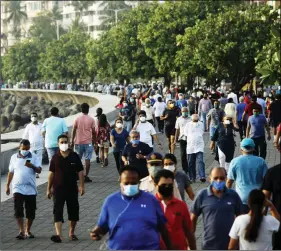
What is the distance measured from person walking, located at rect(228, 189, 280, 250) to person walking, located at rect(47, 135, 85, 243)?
15.6ft

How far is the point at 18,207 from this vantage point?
14.1 metres

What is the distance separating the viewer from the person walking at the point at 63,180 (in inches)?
538

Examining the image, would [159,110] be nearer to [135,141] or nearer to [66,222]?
[135,141]

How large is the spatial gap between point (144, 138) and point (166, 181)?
1071cm

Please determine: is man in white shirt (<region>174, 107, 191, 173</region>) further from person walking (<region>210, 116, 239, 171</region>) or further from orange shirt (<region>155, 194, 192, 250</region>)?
orange shirt (<region>155, 194, 192, 250</region>)

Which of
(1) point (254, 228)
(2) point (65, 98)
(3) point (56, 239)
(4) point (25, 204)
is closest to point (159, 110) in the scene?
(4) point (25, 204)

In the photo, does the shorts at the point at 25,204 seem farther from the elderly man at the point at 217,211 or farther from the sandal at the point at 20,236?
the elderly man at the point at 217,211

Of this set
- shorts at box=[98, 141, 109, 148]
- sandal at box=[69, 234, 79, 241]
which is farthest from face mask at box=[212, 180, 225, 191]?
shorts at box=[98, 141, 109, 148]

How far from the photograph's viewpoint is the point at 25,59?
124 m

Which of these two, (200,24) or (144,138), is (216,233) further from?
(200,24)

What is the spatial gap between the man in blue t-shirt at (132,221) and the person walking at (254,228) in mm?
689

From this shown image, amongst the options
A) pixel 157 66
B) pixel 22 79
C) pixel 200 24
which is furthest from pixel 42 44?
pixel 200 24

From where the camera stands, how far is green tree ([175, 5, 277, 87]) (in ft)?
165

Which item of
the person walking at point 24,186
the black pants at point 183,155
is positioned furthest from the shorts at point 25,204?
the black pants at point 183,155
